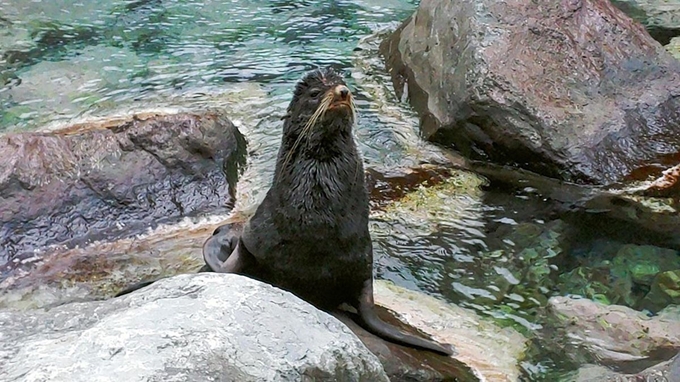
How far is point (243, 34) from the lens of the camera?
30.5 ft

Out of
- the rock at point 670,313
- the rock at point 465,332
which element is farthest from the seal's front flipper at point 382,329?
the rock at point 670,313

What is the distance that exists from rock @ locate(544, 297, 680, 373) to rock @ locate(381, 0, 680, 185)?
1689mm

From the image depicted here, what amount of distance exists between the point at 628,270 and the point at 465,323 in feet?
3.92

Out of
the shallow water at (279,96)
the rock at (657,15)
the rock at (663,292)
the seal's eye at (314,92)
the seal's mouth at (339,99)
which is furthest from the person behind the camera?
the rock at (657,15)

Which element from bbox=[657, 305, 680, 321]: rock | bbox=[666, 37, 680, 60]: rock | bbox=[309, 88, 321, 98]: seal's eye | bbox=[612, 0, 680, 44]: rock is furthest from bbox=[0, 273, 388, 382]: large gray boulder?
bbox=[612, 0, 680, 44]: rock

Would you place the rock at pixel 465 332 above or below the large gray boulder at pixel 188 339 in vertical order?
below

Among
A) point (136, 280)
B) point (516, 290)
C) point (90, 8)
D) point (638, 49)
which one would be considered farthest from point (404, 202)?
point (90, 8)

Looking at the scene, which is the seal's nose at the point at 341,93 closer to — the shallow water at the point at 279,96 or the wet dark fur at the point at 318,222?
the wet dark fur at the point at 318,222

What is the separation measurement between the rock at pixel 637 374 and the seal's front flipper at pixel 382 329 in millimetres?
636

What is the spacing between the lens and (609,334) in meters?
4.46

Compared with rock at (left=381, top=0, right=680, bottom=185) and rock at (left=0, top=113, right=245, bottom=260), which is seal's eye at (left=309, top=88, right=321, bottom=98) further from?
rock at (left=381, top=0, right=680, bottom=185)

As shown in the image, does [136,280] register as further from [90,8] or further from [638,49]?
[90,8]

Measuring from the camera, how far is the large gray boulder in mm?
2277

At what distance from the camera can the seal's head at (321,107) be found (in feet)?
13.8
